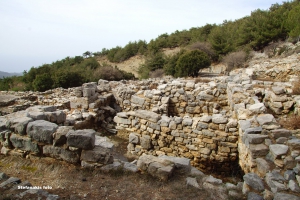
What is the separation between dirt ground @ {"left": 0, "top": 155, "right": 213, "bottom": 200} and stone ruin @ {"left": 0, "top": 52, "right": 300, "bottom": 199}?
159mm

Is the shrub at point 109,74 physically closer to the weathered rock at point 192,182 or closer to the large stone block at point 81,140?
the large stone block at point 81,140

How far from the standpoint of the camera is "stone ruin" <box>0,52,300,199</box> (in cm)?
336

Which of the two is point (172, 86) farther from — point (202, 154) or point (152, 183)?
point (152, 183)

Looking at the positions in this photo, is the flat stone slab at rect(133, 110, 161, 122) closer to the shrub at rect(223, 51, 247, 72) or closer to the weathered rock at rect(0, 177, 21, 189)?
the weathered rock at rect(0, 177, 21, 189)

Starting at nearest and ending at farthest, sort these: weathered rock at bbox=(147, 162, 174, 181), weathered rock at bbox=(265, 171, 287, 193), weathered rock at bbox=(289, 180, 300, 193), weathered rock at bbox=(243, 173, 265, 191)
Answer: weathered rock at bbox=(289, 180, 300, 193) → weathered rock at bbox=(265, 171, 287, 193) → weathered rock at bbox=(243, 173, 265, 191) → weathered rock at bbox=(147, 162, 174, 181)

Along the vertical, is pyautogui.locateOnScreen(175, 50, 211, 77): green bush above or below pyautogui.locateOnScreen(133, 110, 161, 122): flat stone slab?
above

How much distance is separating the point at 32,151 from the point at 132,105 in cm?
552

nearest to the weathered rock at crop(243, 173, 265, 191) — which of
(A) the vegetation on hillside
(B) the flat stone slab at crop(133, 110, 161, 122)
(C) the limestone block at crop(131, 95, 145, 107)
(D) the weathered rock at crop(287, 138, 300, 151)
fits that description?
(D) the weathered rock at crop(287, 138, 300, 151)

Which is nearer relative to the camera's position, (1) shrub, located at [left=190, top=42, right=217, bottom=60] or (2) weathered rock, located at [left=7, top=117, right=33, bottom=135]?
(2) weathered rock, located at [left=7, top=117, right=33, bottom=135]

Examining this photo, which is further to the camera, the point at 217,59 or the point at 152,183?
the point at 217,59

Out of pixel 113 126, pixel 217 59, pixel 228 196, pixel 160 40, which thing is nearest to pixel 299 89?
pixel 228 196

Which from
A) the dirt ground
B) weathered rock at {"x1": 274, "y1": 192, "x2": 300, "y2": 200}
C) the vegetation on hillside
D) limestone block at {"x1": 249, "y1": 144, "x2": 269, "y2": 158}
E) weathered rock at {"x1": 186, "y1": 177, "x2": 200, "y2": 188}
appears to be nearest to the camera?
weathered rock at {"x1": 274, "y1": 192, "x2": 300, "y2": 200}

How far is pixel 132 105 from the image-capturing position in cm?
923

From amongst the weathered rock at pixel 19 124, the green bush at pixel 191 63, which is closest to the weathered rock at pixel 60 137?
the weathered rock at pixel 19 124
